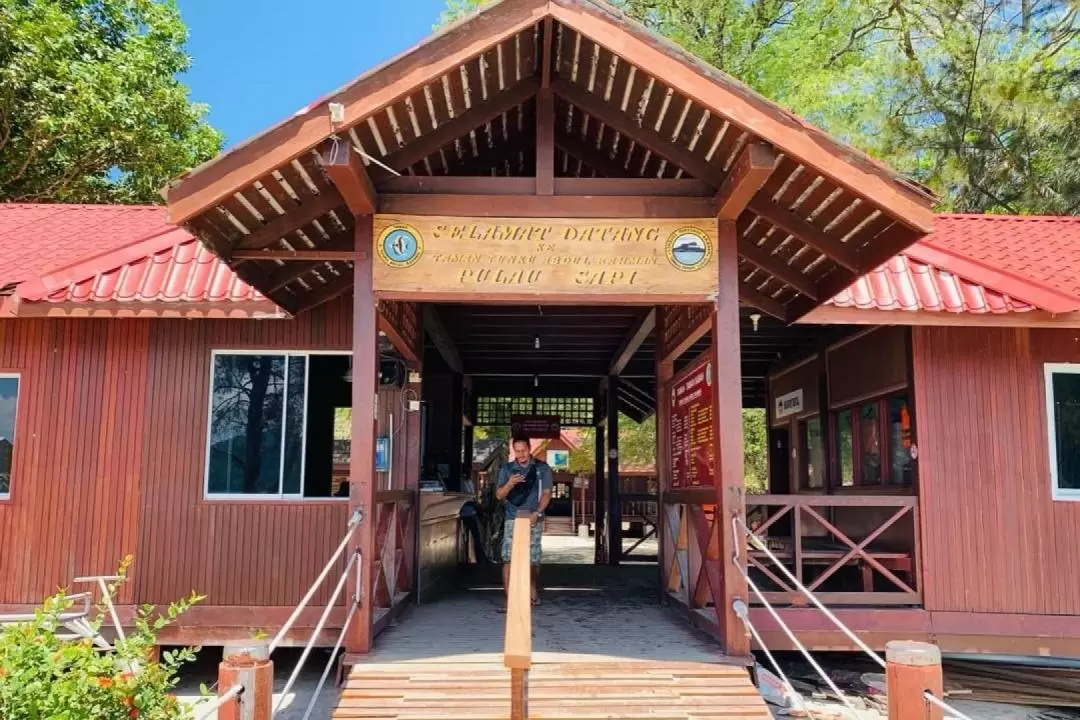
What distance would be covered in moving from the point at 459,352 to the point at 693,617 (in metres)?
6.28

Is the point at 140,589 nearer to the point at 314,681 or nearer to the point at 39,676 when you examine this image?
the point at 314,681

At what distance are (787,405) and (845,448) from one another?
232cm

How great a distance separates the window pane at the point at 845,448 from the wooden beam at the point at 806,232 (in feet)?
14.5

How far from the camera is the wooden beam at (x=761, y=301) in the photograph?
7469 mm

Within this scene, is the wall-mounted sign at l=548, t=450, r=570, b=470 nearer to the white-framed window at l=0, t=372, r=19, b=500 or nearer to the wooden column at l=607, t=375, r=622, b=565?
the wooden column at l=607, t=375, r=622, b=565

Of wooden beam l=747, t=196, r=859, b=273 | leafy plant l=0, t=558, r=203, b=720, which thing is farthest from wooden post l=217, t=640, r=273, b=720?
wooden beam l=747, t=196, r=859, b=273

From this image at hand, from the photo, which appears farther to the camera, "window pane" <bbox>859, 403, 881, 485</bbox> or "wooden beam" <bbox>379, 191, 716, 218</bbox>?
"window pane" <bbox>859, 403, 881, 485</bbox>

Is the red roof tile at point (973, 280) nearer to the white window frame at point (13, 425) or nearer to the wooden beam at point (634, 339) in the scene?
the wooden beam at point (634, 339)

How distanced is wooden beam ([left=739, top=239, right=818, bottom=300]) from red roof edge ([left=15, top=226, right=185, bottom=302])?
16.0 feet

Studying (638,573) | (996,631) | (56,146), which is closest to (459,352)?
(638,573)

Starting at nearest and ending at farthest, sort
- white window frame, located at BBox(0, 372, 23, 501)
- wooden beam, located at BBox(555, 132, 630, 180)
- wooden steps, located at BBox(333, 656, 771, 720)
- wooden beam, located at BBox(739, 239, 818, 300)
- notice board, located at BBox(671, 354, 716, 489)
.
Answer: wooden steps, located at BBox(333, 656, 771, 720) → wooden beam, located at BBox(739, 239, 818, 300) → notice board, located at BBox(671, 354, 716, 489) → wooden beam, located at BBox(555, 132, 630, 180) → white window frame, located at BBox(0, 372, 23, 501)

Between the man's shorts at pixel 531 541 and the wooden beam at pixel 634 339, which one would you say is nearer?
the man's shorts at pixel 531 541

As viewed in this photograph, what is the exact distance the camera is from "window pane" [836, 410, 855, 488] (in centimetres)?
1033

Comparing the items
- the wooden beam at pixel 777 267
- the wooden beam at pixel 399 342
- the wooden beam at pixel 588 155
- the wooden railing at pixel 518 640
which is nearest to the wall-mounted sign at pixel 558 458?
the wooden beam at pixel 399 342
